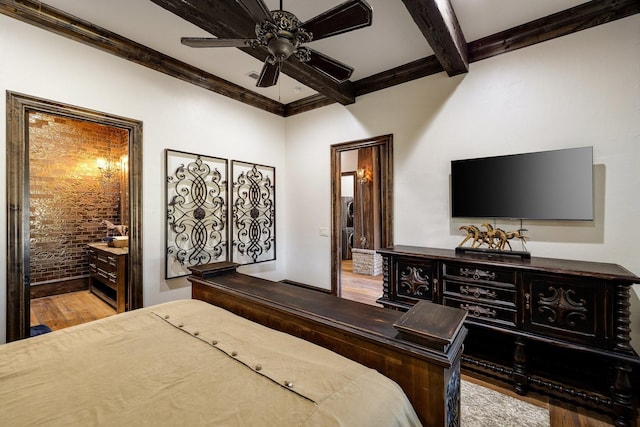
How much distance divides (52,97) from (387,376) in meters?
3.55

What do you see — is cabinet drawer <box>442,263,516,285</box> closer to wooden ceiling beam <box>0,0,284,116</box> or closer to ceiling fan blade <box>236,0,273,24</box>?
ceiling fan blade <box>236,0,273,24</box>

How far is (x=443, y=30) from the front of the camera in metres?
2.36

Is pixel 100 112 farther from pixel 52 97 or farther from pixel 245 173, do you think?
pixel 245 173

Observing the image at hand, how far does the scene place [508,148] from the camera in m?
2.84

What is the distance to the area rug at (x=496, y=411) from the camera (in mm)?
1877

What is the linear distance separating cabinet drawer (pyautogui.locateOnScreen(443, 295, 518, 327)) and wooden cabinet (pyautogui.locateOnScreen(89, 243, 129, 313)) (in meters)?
3.64

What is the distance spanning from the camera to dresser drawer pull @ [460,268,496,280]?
92.2 inches

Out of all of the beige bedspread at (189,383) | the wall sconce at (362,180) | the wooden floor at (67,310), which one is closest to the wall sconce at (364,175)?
the wall sconce at (362,180)

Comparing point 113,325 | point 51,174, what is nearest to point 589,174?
point 113,325

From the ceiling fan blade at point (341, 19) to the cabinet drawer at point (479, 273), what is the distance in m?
2.08

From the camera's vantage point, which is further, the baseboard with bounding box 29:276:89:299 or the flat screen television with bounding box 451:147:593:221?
the baseboard with bounding box 29:276:89:299

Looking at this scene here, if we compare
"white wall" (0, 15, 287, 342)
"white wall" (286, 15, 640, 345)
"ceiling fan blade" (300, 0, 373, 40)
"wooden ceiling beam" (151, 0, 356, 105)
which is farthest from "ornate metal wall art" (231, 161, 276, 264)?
"ceiling fan blade" (300, 0, 373, 40)

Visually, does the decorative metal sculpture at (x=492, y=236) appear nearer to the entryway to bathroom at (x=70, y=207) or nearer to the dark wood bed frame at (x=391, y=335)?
the dark wood bed frame at (x=391, y=335)

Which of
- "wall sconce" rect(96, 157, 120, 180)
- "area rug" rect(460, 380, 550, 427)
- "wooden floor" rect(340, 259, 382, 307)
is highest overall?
"wall sconce" rect(96, 157, 120, 180)
